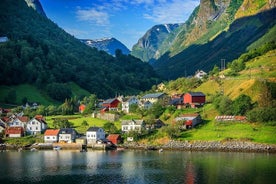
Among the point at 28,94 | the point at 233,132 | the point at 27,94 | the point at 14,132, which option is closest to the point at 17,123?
the point at 14,132

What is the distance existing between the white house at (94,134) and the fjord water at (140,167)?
39.3 ft

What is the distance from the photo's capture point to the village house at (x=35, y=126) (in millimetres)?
113838

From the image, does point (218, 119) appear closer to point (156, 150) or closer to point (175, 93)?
point (156, 150)

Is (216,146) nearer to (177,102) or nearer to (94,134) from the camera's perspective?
(94,134)

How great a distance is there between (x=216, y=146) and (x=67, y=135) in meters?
38.1

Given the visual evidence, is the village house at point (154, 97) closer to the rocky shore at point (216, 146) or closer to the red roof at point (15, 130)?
the rocky shore at point (216, 146)

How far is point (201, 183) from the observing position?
57906 mm

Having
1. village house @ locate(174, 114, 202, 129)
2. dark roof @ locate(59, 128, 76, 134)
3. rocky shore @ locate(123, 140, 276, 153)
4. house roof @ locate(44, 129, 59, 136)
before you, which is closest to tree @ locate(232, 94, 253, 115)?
village house @ locate(174, 114, 202, 129)

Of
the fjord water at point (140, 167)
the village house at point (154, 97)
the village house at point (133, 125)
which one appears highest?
the village house at point (154, 97)

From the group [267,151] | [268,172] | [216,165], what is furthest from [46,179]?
[267,151]

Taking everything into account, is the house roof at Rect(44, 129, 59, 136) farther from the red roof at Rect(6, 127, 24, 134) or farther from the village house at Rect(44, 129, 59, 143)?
the red roof at Rect(6, 127, 24, 134)

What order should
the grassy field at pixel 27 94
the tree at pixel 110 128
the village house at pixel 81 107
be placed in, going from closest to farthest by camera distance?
the tree at pixel 110 128 → the village house at pixel 81 107 → the grassy field at pixel 27 94

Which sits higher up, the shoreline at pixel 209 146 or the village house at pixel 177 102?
the village house at pixel 177 102

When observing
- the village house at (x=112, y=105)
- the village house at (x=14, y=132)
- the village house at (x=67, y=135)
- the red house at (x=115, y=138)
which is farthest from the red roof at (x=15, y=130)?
the village house at (x=112, y=105)
